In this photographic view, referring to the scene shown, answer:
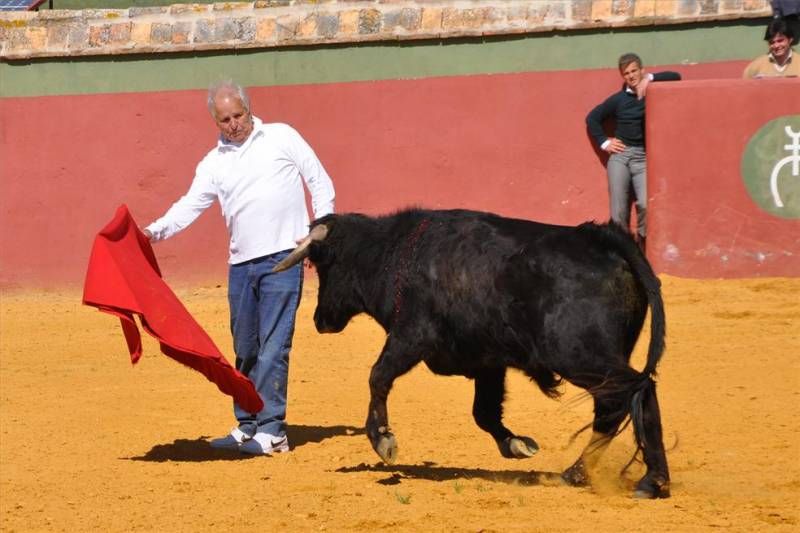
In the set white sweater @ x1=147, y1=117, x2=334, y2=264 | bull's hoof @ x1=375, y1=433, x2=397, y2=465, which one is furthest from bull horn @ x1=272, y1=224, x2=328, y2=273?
bull's hoof @ x1=375, y1=433, x2=397, y2=465

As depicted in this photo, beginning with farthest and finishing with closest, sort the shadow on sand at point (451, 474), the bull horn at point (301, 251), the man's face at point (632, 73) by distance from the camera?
1. the man's face at point (632, 73)
2. the bull horn at point (301, 251)
3. the shadow on sand at point (451, 474)

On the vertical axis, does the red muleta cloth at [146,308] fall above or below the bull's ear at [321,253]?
below

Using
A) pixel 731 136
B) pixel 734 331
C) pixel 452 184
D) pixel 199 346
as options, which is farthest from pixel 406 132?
pixel 199 346

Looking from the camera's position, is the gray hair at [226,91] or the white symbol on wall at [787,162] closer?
the gray hair at [226,91]

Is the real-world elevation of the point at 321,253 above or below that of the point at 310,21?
below

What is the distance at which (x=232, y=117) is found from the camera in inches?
316

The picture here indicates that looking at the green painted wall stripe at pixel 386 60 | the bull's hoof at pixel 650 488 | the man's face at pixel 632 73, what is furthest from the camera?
the green painted wall stripe at pixel 386 60

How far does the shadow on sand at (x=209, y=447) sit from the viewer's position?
835cm

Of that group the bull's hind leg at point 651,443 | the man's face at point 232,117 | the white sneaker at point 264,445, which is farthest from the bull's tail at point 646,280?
the white sneaker at point 264,445

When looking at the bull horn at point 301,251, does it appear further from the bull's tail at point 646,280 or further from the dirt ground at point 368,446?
the bull's tail at point 646,280

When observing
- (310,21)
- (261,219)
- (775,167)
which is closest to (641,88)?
(775,167)

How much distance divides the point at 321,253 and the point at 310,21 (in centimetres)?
610

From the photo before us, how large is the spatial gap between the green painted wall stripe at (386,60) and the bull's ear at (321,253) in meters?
5.81

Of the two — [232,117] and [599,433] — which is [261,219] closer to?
[232,117]
